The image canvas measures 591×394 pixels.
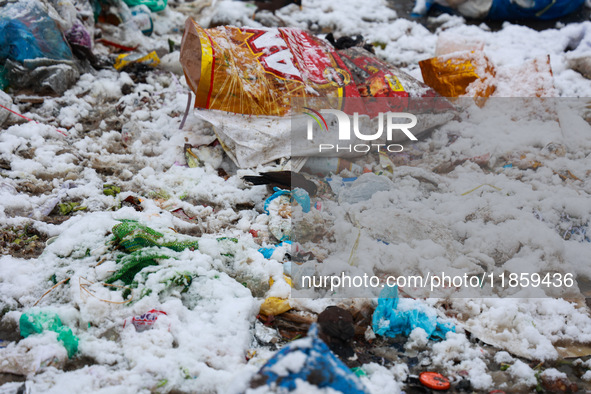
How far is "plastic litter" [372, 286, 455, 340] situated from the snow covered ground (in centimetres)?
6

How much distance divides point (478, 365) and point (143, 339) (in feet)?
4.37

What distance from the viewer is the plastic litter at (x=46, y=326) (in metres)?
1.79

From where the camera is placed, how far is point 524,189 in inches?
116

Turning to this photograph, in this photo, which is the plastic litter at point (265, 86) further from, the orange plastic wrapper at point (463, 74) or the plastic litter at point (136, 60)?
the plastic litter at point (136, 60)

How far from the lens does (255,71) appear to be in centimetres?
326

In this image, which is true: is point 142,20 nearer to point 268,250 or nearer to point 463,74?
point 463,74

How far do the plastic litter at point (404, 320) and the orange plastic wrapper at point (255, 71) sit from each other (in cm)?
167

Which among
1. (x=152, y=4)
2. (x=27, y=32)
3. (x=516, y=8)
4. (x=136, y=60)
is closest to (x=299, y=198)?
(x=136, y=60)

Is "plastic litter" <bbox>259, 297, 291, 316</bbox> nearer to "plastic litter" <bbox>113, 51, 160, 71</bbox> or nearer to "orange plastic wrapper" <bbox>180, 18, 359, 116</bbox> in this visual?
"orange plastic wrapper" <bbox>180, 18, 359, 116</bbox>

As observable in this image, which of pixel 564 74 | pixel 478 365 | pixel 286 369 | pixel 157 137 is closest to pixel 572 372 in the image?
pixel 478 365

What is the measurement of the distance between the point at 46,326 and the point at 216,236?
967 mm

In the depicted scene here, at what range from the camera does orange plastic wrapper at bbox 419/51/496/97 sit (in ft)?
12.4

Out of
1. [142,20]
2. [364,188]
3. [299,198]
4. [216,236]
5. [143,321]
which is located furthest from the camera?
[142,20]

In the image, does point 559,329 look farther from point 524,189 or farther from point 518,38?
point 518,38
